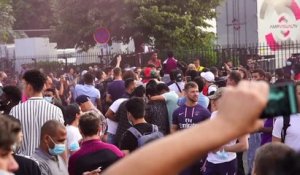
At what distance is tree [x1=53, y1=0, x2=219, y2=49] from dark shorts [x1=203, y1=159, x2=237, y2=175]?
914 inches

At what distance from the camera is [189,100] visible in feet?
28.6

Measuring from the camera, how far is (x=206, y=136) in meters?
1.81

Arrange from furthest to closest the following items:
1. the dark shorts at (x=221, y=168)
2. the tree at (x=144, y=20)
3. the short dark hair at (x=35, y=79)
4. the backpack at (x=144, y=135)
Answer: the tree at (x=144, y=20), the dark shorts at (x=221, y=168), the short dark hair at (x=35, y=79), the backpack at (x=144, y=135)

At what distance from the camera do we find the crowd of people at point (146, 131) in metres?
1.82

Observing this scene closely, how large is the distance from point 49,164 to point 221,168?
3053 millimetres

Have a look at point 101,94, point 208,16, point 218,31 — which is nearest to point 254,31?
point 218,31

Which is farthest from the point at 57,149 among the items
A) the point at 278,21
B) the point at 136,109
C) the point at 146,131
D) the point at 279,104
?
the point at 278,21

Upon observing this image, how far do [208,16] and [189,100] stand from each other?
83.2 feet

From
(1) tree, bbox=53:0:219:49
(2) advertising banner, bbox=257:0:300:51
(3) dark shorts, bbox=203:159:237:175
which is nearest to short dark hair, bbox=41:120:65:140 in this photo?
(3) dark shorts, bbox=203:159:237:175

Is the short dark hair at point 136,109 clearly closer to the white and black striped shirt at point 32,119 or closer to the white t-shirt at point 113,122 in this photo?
the white and black striped shirt at point 32,119

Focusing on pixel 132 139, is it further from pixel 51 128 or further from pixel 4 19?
pixel 4 19

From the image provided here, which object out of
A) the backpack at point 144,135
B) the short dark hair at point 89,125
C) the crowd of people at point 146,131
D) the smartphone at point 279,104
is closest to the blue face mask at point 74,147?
the crowd of people at point 146,131

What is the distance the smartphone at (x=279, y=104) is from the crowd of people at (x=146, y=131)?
58 mm

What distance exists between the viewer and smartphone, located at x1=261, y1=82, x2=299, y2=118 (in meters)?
Answer: 1.92
